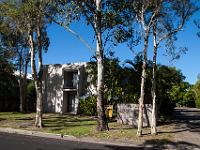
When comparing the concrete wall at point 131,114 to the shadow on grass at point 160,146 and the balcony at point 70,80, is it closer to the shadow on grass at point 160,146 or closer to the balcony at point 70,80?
the shadow on grass at point 160,146

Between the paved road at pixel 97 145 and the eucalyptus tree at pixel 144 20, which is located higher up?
the eucalyptus tree at pixel 144 20

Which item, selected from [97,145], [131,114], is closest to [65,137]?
[97,145]

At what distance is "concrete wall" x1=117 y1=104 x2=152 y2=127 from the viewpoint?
2244cm

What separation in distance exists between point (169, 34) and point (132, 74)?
8.59m

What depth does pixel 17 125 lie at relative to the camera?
2442 centimetres

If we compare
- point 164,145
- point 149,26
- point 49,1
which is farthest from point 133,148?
point 49,1

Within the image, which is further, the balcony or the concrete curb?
the balcony

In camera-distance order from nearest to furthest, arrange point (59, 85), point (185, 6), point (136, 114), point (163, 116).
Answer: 1. point (185, 6)
2. point (136, 114)
3. point (163, 116)
4. point (59, 85)

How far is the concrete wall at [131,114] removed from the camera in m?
22.4

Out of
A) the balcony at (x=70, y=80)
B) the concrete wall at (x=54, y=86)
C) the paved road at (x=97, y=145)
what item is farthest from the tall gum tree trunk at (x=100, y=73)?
the balcony at (x=70, y=80)

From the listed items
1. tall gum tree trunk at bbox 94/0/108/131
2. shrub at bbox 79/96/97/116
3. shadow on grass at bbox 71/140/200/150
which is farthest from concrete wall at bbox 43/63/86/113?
shadow on grass at bbox 71/140/200/150

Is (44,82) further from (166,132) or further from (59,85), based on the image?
(166,132)

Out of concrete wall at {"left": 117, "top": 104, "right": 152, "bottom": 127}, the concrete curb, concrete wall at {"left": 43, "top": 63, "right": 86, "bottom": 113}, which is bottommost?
the concrete curb

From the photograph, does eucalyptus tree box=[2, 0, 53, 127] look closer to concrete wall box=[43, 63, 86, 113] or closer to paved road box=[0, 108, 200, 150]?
paved road box=[0, 108, 200, 150]
